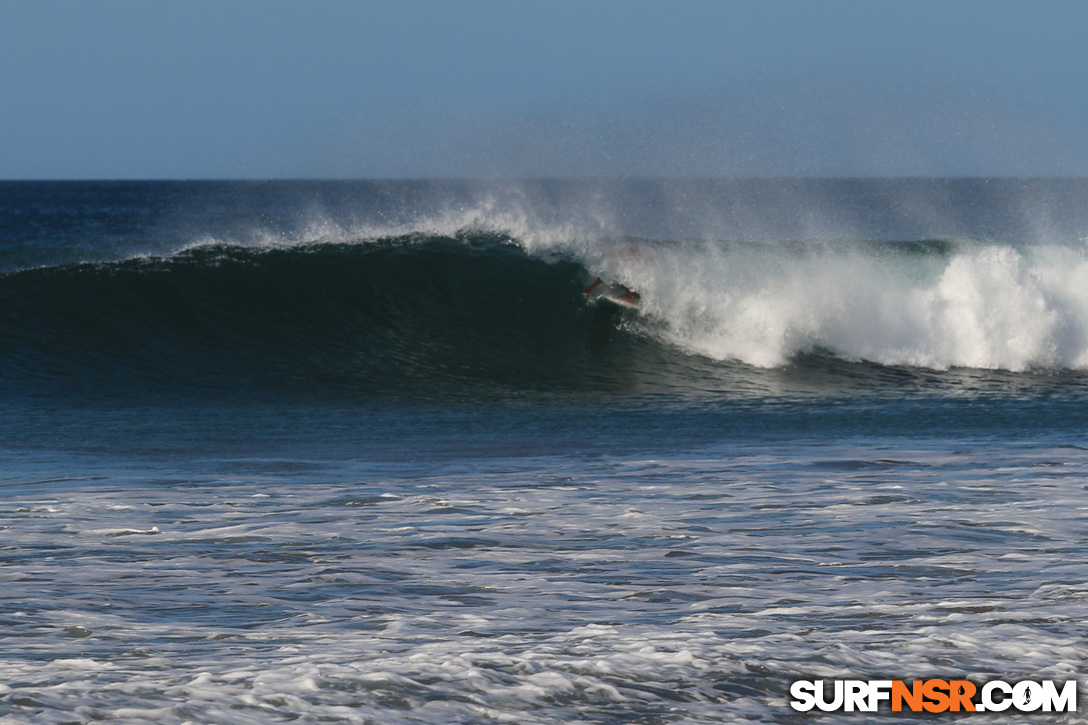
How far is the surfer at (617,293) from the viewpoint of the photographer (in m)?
13.6

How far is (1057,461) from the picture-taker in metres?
7.01

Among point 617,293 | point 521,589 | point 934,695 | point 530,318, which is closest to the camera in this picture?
point 934,695

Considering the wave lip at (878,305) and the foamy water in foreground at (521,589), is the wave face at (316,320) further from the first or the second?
the foamy water in foreground at (521,589)

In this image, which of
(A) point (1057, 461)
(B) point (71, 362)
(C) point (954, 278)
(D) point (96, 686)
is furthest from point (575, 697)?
(C) point (954, 278)

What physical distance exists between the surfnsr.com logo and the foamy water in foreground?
0.06 meters

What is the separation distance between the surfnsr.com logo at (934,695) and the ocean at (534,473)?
0.05 metres

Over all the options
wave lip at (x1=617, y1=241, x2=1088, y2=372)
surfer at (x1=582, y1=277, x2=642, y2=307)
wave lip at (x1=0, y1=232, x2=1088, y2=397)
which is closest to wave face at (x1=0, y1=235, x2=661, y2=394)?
wave lip at (x1=0, y1=232, x2=1088, y2=397)

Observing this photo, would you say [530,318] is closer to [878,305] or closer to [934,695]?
[878,305]

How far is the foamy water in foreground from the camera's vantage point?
131 inches

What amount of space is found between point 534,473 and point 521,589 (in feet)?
7.93

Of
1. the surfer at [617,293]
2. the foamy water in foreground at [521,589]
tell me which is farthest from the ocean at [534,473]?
the surfer at [617,293]

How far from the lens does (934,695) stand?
3322 millimetres

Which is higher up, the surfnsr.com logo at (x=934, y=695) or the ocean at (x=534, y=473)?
the ocean at (x=534, y=473)

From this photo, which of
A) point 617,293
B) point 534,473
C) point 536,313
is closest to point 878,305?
point 617,293
